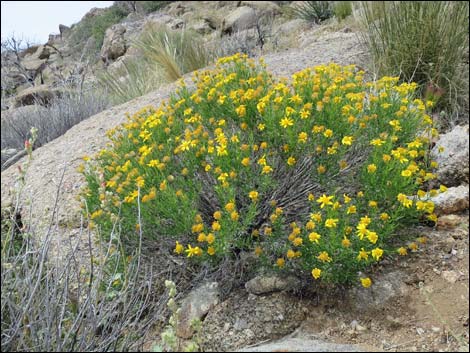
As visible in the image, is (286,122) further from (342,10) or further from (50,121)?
(342,10)

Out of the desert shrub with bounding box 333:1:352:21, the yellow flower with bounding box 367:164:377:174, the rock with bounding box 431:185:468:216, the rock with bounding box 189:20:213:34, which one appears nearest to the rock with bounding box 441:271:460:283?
the rock with bounding box 431:185:468:216

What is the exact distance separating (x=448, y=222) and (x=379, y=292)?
784 millimetres

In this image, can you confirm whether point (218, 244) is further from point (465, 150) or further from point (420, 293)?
point (465, 150)

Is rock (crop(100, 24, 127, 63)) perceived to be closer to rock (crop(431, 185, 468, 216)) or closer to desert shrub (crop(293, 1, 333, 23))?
desert shrub (crop(293, 1, 333, 23))

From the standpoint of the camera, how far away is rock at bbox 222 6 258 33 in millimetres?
16734

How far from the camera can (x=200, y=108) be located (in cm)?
402

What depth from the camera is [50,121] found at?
8.36 meters

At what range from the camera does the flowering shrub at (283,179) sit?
9.57 ft

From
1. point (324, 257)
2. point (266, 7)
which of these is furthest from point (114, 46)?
point (324, 257)

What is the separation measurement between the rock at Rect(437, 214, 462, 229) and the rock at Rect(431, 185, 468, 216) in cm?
7

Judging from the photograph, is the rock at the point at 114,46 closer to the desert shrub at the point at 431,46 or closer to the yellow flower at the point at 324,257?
the desert shrub at the point at 431,46

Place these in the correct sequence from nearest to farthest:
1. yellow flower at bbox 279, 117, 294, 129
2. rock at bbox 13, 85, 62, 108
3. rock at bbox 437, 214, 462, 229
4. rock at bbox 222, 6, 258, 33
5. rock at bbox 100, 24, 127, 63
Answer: yellow flower at bbox 279, 117, 294, 129 < rock at bbox 437, 214, 462, 229 < rock at bbox 13, 85, 62, 108 < rock at bbox 222, 6, 258, 33 < rock at bbox 100, 24, 127, 63

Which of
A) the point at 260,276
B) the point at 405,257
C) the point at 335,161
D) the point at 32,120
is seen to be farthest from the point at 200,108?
the point at 32,120

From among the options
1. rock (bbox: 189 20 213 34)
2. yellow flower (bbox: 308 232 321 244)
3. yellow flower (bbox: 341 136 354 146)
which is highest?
yellow flower (bbox: 341 136 354 146)
